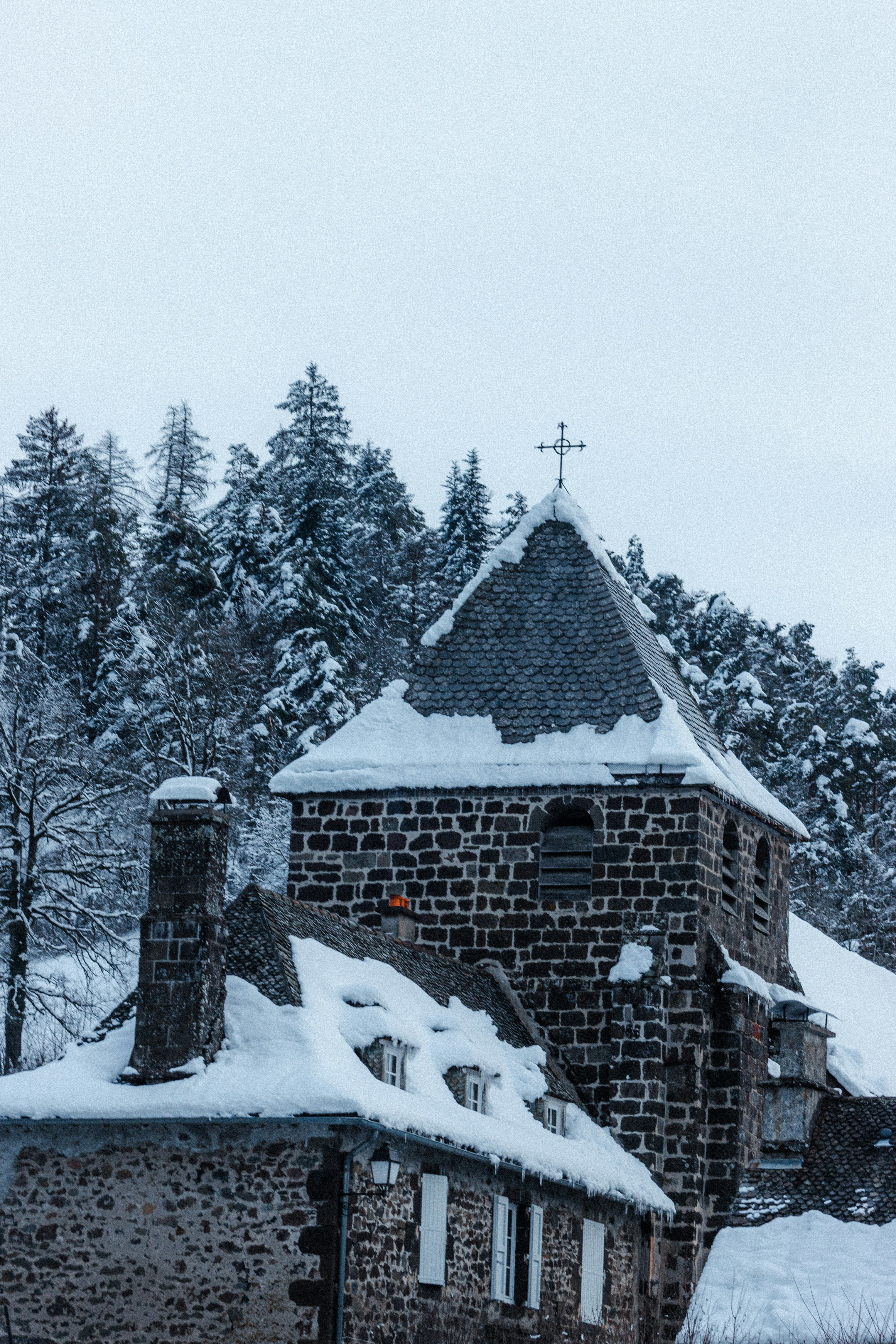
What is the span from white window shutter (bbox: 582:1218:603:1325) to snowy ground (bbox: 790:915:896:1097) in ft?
18.4

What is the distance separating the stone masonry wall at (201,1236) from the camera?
62.5 feet

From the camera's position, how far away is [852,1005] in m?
35.0

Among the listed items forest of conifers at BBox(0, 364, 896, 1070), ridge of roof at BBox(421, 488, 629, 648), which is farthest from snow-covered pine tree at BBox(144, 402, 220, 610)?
ridge of roof at BBox(421, 488, 629, 648)

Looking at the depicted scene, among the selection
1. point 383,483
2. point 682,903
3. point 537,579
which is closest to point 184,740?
point 537,579

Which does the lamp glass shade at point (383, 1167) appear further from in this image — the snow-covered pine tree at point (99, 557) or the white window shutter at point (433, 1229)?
the snow-covered pine tree at point (99, 557)

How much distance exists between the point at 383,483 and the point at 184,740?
3138 centimetres

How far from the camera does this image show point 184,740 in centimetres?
4484

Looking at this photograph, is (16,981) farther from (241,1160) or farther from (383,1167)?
(383,1167)

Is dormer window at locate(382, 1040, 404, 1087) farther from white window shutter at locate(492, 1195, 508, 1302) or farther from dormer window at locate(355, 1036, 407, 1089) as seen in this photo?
white window shutter at locate(492, 1195, 508, 1302)

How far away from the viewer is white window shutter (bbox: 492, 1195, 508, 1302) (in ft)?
70.3

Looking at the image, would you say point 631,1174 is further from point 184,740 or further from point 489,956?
point 184,740

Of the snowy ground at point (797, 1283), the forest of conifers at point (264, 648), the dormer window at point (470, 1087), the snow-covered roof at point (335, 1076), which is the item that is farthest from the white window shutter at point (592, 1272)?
the forest of conifers at point (264, 648)

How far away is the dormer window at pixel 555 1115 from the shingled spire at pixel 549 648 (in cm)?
458

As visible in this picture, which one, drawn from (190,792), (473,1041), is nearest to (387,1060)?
(473,1041)
